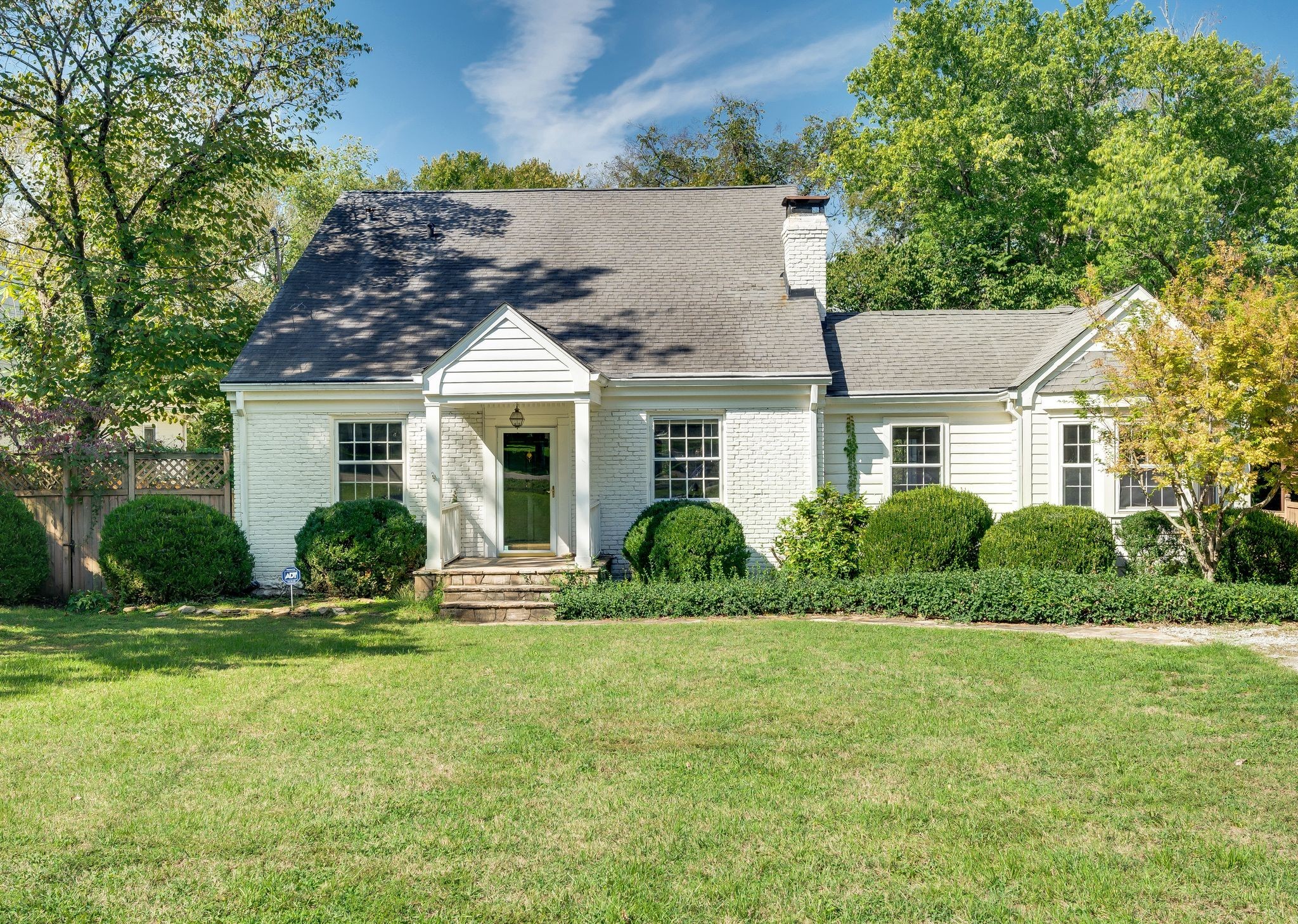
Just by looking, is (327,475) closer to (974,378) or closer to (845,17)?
(974,378)

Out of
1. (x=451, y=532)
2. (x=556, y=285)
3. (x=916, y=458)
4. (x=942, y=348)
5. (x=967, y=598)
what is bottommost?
(x=967, y=598)

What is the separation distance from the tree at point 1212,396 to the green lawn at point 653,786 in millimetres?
3174

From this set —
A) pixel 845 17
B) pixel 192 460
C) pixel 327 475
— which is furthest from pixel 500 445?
pixel 845 17

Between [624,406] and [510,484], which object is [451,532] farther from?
[624,406]

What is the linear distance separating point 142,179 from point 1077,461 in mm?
18993

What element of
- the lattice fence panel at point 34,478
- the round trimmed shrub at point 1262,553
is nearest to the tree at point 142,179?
the lattice fence panel at point 34,478

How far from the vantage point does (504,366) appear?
12.5m

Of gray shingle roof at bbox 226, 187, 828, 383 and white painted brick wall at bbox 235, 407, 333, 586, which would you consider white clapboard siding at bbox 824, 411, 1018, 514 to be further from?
white painted brick wall at bbox 235, 407, 333, 586

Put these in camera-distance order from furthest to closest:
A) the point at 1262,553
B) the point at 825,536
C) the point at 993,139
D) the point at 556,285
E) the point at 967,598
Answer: the point at 993,139 < the point at 556,285 < the point at 825,536 < the point at 1262,553 < the point at 967,598

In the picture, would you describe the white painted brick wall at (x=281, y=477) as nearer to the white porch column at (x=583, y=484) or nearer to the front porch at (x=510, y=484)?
the front porch at (x=510, y=484)

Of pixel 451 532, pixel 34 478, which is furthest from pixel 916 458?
pixel 34 478

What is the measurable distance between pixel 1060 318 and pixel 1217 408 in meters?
5.84

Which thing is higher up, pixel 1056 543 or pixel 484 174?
pixel 484 174

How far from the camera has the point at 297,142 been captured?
730 inches
